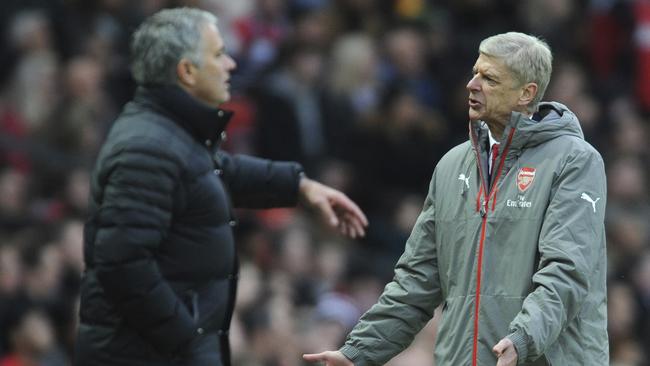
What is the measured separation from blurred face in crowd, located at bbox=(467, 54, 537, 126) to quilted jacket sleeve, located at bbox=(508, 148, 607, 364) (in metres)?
0.31

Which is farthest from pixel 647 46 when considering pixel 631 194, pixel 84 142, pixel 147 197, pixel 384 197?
pixel 147 197

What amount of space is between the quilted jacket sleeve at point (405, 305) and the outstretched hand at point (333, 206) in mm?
416

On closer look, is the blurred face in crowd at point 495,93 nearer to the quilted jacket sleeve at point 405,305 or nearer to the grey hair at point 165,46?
the quilted jacket sleeve at point 405,305

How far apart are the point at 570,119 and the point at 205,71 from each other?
136 cm

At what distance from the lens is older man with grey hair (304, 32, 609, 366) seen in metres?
5.20

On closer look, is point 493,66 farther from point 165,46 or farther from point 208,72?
point 165,46

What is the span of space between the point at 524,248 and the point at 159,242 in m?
1.30

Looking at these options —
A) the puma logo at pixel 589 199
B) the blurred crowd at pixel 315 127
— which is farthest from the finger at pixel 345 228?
the blurred crowd at pixel 315 127

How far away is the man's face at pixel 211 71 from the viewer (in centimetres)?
559

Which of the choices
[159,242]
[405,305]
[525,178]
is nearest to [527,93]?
[525,178]

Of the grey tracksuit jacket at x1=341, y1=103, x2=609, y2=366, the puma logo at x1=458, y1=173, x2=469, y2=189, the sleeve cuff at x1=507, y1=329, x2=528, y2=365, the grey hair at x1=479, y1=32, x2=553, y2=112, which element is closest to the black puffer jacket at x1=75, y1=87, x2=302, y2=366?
the grey tracksuit jacket at x1=341, y1=103, x2=609, y2=366

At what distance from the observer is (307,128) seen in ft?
37.5

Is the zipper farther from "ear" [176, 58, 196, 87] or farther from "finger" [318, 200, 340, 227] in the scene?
"ear" [176, 58, 196, 87]

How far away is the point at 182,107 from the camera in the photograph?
5.52 m
